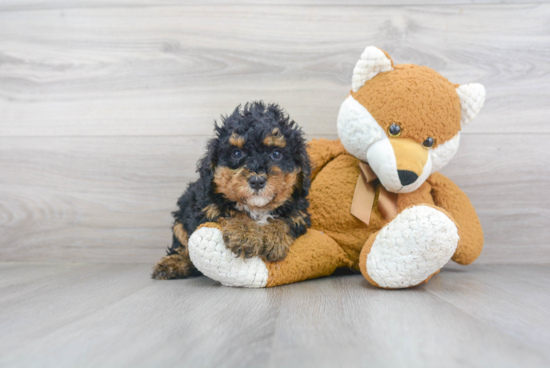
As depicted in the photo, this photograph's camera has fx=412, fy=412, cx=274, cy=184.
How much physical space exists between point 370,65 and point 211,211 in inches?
23.8

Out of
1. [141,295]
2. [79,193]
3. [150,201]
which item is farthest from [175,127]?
[141,295]

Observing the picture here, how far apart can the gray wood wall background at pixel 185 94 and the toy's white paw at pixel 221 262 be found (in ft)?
1.93

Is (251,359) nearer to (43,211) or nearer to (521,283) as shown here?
(521,283)

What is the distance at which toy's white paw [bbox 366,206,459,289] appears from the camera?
946 mm

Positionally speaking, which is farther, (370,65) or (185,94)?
(185,94)

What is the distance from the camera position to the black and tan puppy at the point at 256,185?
3.32 feet

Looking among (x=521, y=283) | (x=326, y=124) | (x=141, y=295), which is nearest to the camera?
(x=141, y=295)

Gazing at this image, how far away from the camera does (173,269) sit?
1225mm

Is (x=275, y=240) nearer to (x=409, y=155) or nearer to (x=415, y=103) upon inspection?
(x=409, y=155)

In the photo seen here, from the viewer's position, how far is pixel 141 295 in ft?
3.34

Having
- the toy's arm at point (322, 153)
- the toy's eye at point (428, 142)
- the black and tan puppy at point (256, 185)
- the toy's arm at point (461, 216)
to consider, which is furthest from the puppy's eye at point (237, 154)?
the toy's arm at point (461, 216)

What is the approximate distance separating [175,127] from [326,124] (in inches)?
22.5

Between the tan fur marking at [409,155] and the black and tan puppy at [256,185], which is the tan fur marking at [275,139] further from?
the tan fur marking at [409,155]

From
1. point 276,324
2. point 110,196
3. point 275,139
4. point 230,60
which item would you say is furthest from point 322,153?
point 110,196
